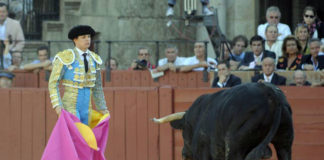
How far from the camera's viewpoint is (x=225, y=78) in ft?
30.0

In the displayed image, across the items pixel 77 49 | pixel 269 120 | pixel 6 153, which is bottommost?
pixel 6 153

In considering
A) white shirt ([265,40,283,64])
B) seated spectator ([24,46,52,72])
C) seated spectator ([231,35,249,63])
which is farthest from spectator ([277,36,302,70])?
seated spectator ([24,46,52,72])

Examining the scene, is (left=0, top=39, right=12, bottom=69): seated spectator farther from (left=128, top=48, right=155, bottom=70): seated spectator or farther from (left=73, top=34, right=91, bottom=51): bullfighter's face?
(left=73, top=34, right=91, bottom=51): bullfighter's face

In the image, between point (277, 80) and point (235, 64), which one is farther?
point (235, 64)

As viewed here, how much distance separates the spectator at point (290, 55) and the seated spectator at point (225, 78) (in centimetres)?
73

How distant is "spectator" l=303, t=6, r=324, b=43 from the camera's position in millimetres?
9914

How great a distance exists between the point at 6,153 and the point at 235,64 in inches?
129

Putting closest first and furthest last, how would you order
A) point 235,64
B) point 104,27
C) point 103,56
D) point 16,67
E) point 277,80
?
point 277,80 < point 235,64 < point 16,67 < point 103,56 < point 104,27

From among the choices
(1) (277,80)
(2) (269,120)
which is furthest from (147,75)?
(2) (269,120)

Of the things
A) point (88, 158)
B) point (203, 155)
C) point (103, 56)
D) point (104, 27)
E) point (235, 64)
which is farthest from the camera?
point (104, 27)

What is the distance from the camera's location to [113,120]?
29.8 ft

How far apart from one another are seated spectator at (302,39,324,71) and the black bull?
362 centimetres

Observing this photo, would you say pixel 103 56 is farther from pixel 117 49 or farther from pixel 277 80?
pixel 277 80

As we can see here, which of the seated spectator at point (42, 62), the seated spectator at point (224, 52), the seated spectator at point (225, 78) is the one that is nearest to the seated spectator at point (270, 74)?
the seated spectator at point (225, 78)
